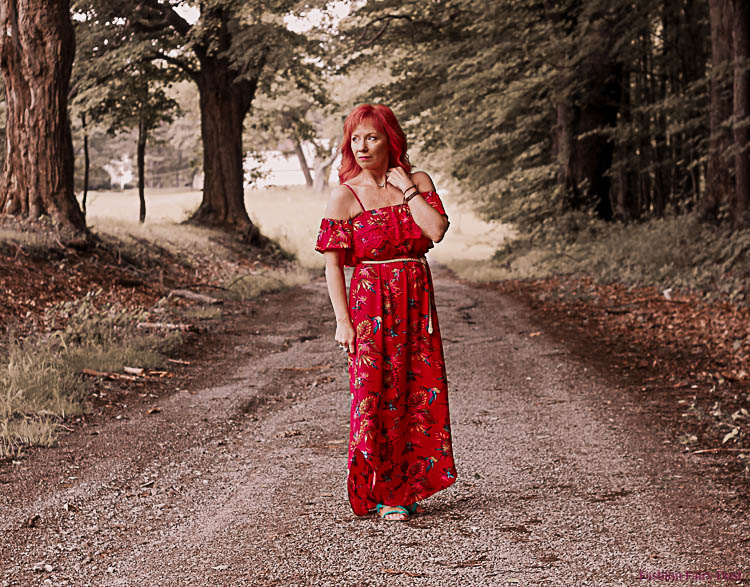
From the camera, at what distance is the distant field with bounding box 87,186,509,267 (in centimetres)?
2530

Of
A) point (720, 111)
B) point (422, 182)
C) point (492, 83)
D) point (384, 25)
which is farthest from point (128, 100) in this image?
point (422, 182)

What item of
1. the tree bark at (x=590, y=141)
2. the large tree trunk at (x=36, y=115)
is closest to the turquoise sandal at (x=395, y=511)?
the large tree trunk at (x=36, y=115)

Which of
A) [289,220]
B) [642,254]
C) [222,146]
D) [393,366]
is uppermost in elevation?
[222,146]

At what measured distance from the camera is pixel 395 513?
4.20 metres

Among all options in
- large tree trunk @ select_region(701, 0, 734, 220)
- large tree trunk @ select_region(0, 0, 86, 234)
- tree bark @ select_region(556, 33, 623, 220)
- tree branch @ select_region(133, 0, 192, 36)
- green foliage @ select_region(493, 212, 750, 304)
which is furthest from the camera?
tree bark @ select_region(556, 33, 623, 220)

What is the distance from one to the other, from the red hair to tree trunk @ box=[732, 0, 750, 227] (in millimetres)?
11006

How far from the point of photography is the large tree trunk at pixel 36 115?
12367mm

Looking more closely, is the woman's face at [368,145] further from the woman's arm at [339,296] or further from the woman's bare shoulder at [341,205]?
the woman's arm at [339,296]

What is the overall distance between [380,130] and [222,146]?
19.2 meters

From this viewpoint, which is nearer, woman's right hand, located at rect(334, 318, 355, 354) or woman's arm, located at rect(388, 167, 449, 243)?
woman's arm, located at rect(388, 167, 449, 243)

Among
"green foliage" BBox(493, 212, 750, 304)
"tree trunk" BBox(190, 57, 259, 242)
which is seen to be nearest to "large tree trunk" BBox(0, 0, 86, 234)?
"tree trunk" BBox(190, 57, 259, 242)

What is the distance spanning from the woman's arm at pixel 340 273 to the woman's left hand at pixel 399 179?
0.23m

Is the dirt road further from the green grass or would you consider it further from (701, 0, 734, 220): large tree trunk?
(701, 0, 734, 220): large tree trunk

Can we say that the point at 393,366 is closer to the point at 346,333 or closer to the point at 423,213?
the point at 346,333
